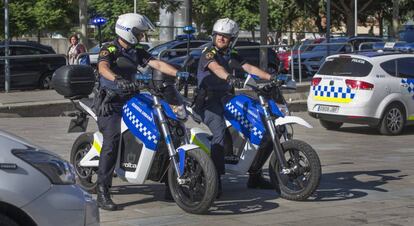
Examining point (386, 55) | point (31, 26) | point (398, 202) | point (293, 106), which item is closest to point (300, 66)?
point (293, 106)

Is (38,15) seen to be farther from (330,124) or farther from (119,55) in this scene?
(119,55)

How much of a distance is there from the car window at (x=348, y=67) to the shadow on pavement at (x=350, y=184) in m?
4.69

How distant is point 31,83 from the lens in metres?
19.7

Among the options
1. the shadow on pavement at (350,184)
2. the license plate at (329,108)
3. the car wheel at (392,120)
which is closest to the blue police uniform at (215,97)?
the shadow on pavement at (350,184)

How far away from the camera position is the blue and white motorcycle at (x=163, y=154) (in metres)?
7.16

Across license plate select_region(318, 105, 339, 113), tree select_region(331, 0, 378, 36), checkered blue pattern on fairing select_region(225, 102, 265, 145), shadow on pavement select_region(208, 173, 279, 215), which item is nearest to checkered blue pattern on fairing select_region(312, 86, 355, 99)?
license plate select_region(318, 105, 339, 113)

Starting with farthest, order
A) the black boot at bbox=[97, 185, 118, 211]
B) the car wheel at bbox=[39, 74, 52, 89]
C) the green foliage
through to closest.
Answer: the green foliage < the car wheel at bbox=[39, 74, 52, 89] < the black boot at bbox=[97, 185, 118, 211]

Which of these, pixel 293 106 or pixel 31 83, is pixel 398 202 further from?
pixel 31 83

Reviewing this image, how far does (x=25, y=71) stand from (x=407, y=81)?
9537 mm

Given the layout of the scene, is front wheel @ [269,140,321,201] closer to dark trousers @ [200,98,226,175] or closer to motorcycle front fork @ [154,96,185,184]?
dark trousers @ [200,98,226,175]

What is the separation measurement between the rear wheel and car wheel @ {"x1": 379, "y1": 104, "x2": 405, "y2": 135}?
789cm

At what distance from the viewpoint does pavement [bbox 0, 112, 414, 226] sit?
7.21 meters

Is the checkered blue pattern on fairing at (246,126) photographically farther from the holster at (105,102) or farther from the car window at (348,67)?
the car window at (348,67)

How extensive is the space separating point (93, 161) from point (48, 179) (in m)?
3.25
